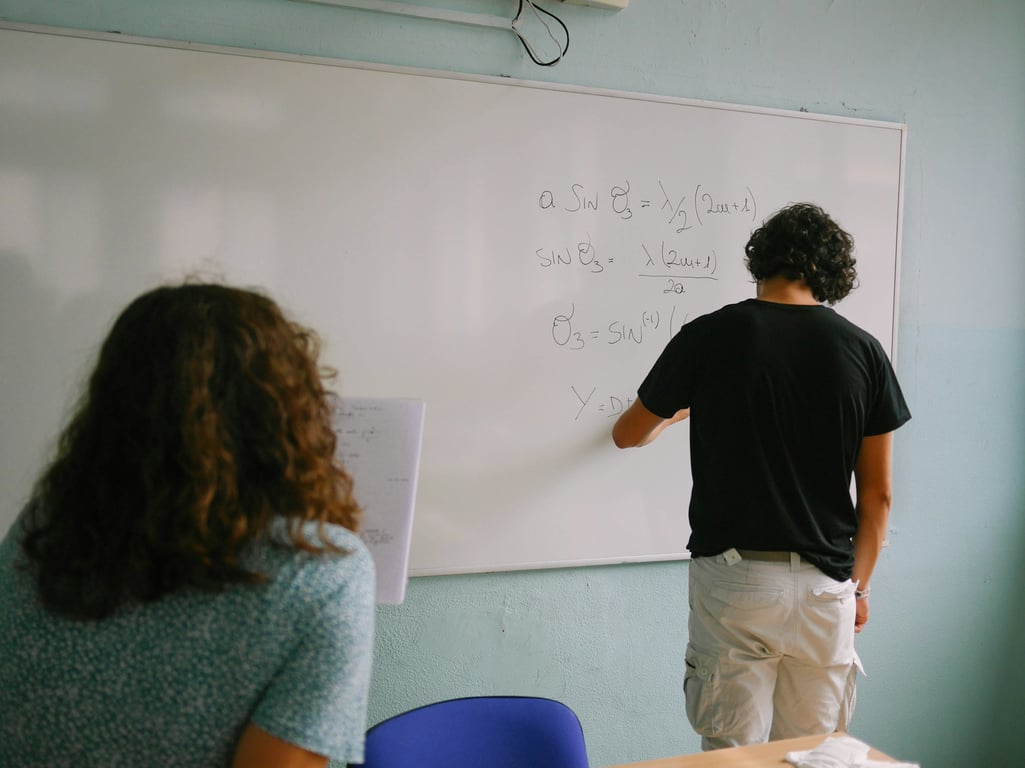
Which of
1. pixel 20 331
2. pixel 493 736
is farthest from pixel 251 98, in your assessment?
pixel 493 736

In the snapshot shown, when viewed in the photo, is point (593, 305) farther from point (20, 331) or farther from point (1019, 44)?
point (1019, 44)

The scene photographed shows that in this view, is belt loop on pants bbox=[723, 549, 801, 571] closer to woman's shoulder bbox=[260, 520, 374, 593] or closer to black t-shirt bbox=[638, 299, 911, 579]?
black t-shirt bbox=[638, 299, 911, 579]

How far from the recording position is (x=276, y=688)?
Answer: 87 cm

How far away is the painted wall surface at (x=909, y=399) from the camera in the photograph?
87.6 inches

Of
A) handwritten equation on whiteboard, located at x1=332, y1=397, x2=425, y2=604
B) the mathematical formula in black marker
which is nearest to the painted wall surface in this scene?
the mathematical formula in black marker

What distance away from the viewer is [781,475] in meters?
1.75

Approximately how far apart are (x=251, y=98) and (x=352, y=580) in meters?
1.46

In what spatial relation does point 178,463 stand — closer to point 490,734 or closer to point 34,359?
point 490,734

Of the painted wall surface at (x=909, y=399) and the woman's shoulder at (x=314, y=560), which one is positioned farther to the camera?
the painted wall surface at (x=909, y=399)

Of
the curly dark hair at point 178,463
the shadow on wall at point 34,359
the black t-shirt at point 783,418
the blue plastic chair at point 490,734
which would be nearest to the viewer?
the curly dark hair at point 178,463

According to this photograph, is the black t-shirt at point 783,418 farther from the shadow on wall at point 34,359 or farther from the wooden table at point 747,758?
the shadow on wall at point 34,359

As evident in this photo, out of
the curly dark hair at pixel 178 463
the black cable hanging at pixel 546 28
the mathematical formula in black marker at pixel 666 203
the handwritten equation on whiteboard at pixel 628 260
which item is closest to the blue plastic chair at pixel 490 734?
the curly dark hair at pixel 178 463

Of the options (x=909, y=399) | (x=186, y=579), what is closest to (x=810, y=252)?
(x=909, y=399)

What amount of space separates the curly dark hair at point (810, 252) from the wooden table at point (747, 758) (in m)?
0.87
